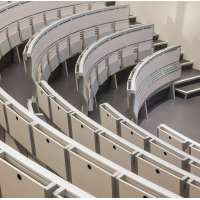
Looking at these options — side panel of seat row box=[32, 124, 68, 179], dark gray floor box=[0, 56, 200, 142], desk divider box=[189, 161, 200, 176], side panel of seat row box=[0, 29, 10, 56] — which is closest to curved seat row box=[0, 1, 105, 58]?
side panel of seat row box=[0, 29, 10, 56]

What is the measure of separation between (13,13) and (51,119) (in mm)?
669

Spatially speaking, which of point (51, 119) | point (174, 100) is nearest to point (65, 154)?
point (51, 119)

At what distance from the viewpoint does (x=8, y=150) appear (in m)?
0.66

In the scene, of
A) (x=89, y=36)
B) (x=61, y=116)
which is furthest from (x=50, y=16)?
(x=61, y=116)

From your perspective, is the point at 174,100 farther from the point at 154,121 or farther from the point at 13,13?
the point at 13,13

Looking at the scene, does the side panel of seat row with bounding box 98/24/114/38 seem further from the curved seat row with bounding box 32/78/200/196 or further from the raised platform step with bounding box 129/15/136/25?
the curved seat row with bounding box 32/78/200/196

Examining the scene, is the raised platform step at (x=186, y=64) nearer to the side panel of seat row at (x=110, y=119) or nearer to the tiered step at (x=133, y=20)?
the tiered step at (x=133, y=20)

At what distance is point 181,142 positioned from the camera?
1.23 meters

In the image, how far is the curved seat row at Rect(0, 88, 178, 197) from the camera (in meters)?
0.66

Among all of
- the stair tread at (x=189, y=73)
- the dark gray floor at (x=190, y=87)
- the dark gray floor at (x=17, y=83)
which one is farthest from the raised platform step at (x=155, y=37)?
the dark gray floor at (x=17, y=83)

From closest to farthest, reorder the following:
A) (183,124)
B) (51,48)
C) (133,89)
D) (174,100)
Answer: (133,89) → (51,48) → (183,124) → (174,100)

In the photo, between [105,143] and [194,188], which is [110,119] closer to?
[105,143]

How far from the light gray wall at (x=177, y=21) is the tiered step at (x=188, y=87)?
5.5 inches

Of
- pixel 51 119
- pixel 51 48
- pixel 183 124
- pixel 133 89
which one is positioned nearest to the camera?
pixel 51 119
